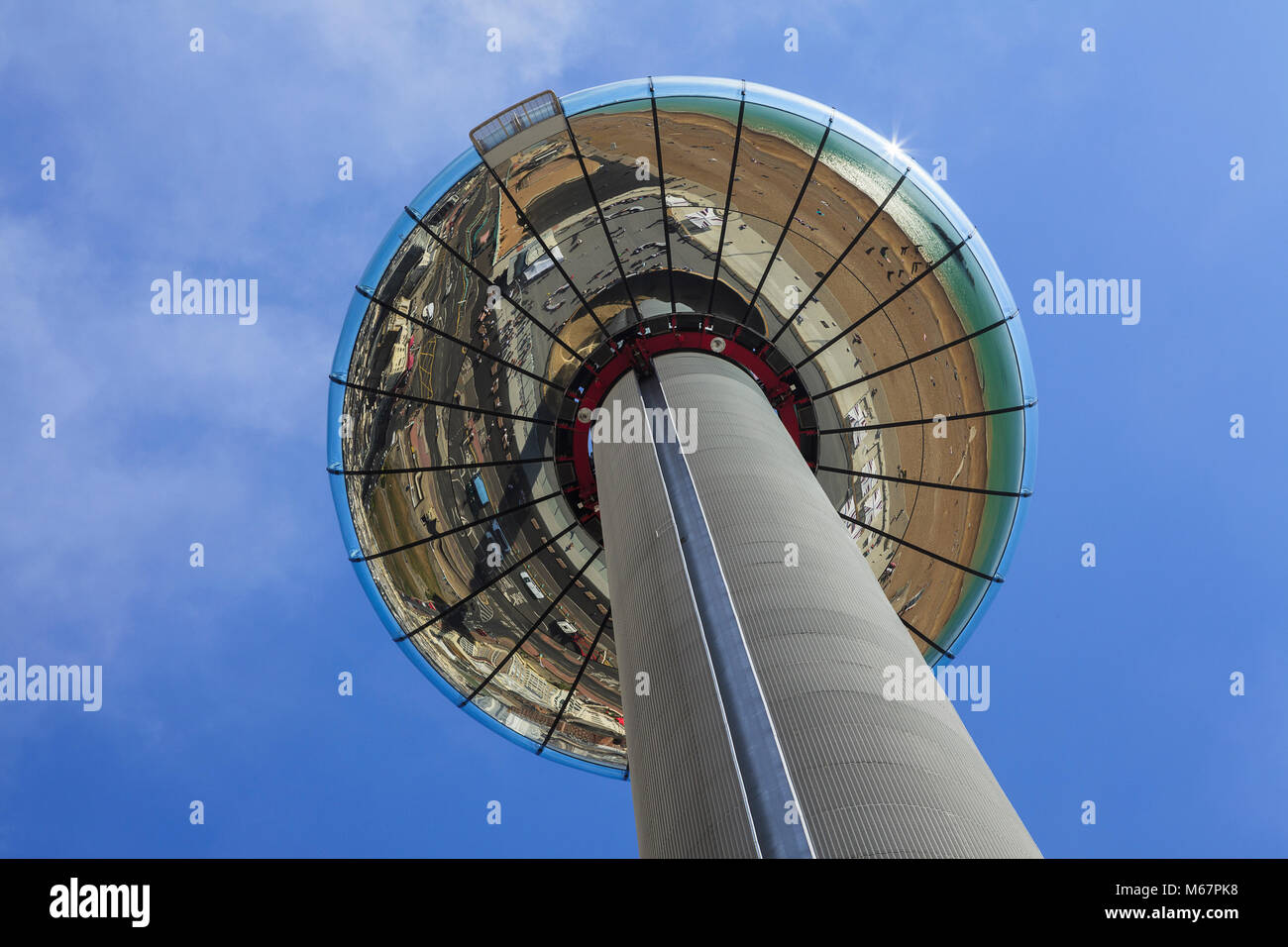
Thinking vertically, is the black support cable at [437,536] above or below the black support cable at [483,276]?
below

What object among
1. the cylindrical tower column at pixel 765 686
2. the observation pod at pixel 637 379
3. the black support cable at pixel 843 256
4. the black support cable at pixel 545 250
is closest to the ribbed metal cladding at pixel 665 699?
the cylindrical tower column at pixel 765 686

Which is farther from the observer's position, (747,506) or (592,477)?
(592,477)

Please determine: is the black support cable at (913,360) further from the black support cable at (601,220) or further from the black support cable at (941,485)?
the black support cable at (601,220)

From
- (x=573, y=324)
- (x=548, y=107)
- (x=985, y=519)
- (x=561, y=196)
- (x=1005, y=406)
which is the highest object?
(x=548, y=107)

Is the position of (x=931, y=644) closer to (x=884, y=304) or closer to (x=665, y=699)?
(x=884, y=304)
